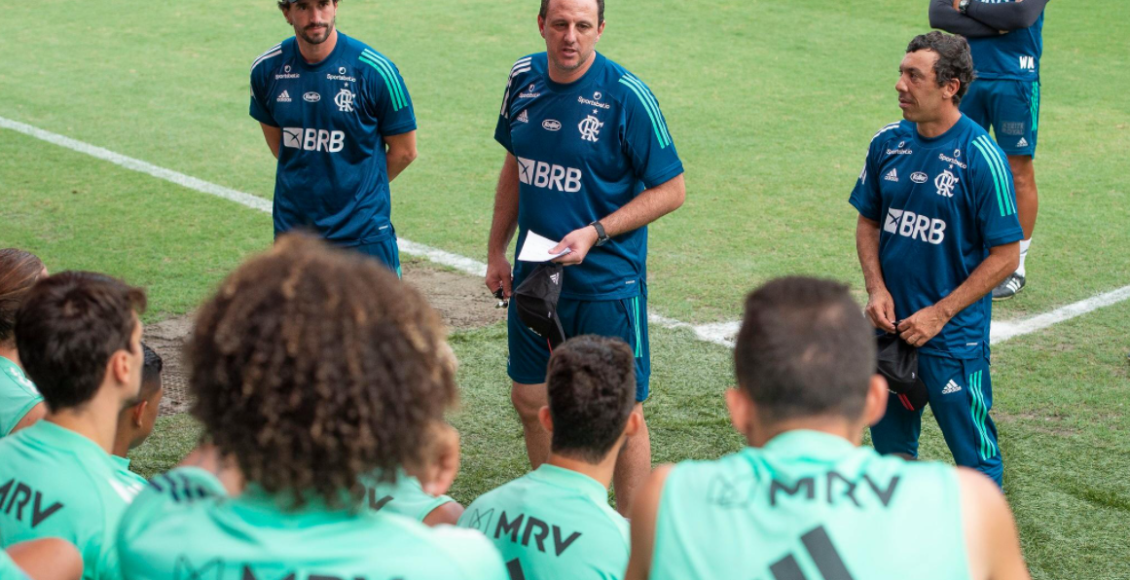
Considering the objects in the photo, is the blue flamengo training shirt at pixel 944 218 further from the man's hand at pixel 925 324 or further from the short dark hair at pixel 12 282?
the short dark hair at pixel 12 282

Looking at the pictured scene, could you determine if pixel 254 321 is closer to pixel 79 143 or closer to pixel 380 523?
pixel 380 523

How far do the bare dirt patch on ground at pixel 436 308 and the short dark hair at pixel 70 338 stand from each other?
3285 millimetres

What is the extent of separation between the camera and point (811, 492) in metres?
1.92

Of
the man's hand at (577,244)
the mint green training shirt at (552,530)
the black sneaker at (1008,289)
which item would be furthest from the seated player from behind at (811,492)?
the black sneaker at (1008,289)

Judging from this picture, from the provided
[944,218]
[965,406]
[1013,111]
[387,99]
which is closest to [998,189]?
[944,218]

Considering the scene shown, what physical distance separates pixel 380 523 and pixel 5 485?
3.87 feet

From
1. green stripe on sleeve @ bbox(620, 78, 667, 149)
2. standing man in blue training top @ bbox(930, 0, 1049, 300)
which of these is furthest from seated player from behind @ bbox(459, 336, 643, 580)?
standing man in blue training top @ bbox(930, 0, 1049, 300)

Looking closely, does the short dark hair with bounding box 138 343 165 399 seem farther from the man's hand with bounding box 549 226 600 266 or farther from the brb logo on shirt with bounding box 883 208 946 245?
the brb logo on shirt with bounding box 883 208 946 245

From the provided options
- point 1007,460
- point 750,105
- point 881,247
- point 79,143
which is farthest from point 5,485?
point 750,105

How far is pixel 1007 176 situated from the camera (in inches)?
167

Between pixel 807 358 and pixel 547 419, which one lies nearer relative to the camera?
pixel 807 358

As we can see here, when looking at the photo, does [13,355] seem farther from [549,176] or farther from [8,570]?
[549,176]

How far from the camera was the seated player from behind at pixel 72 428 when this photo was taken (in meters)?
2.56

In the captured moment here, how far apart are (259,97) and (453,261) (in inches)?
107
